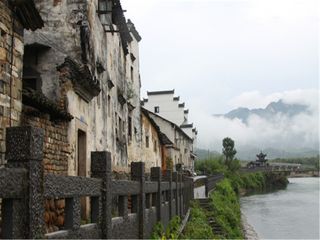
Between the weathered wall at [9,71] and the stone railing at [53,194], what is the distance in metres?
2.20

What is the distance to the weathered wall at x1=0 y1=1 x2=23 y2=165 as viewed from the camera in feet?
25.3

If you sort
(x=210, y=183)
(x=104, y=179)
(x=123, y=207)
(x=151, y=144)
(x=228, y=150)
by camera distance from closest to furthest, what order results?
(x=104, y=179) → (x=123, y=207) → (x=151, y=144) → (x=210, y=183) → (x=228, y=150)

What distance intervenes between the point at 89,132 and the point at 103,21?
15.9ft

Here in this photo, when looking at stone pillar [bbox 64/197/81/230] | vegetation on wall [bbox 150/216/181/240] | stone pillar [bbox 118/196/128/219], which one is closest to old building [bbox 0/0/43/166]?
stone pillar [bbox 118/196/128/219]

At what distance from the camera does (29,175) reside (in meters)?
3.97

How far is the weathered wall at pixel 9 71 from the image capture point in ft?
25.3

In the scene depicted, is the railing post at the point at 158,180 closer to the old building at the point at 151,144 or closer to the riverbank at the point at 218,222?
the riverbank at the point at 218,222

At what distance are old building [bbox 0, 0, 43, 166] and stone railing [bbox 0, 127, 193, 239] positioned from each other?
7.21 feet

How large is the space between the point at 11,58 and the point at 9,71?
25 cm

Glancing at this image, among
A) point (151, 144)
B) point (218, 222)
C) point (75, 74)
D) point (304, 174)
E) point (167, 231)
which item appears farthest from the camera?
point (304, 174)

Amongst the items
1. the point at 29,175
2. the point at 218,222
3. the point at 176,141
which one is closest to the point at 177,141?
the point at 176,141

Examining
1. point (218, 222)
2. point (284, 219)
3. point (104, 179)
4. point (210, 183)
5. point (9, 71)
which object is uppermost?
point (9, 71)

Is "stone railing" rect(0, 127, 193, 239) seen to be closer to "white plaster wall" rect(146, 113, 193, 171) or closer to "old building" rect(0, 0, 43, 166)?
"old building" rect(0, 0, 43, 166)

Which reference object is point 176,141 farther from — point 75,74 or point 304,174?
point 304,174
